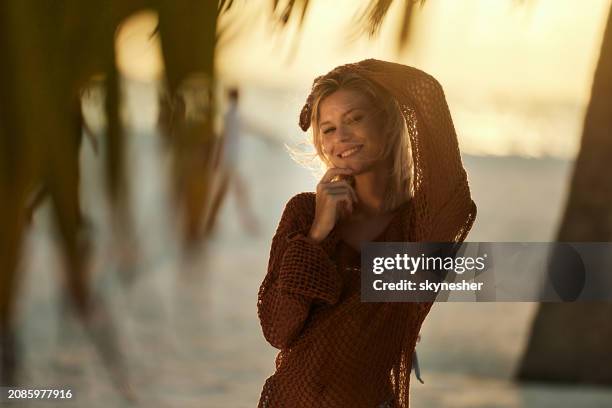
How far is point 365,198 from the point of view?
→ 1094 mm

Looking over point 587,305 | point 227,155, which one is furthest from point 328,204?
point 587,305

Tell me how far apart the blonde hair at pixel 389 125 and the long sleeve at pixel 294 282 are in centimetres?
10

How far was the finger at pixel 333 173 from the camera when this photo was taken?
3.45ft

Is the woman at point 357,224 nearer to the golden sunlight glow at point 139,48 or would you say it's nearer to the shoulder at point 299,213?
the shoulder at point 299,213

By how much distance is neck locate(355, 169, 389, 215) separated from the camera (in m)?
1.09

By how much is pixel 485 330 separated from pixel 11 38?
191cm

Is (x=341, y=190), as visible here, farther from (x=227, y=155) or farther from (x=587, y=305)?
(x=587, y=305)

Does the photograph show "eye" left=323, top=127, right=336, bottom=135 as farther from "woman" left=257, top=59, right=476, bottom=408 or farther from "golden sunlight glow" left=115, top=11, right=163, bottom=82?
"golden sunlight glow" left=115, top=11, right=163, bottom=82

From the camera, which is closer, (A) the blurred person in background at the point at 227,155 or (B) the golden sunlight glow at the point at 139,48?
(B) the golden sunlight glow at the point at 139,48

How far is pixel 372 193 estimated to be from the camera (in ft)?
3.59

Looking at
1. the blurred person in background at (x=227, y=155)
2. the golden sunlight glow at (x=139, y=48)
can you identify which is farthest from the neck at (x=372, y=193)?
the blurred person in background at (x=227, y=155)

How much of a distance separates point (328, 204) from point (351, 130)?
104 mm

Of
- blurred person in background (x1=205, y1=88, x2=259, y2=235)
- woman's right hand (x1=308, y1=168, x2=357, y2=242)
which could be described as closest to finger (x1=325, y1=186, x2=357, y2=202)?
woman's right hand (x1=308, y1=168, x2=357, y2=242)

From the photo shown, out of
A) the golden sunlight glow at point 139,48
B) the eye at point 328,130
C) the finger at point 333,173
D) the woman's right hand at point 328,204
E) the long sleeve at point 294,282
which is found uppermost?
the golden sunlight glow at point 139,48
